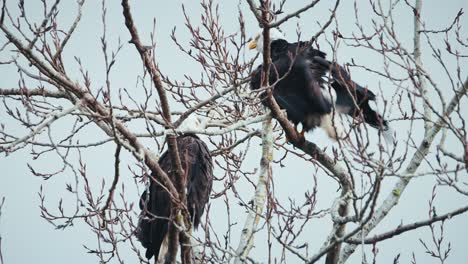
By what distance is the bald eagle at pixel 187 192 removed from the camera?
5.10m

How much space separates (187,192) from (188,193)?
0.04 metres

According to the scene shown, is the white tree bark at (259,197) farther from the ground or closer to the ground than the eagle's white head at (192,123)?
closer to the ground

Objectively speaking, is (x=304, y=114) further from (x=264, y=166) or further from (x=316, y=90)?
(x=264, y=166)

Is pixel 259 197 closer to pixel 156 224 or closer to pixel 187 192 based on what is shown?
pixel 187 192

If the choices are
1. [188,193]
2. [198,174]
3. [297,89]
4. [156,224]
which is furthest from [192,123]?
[297,89]

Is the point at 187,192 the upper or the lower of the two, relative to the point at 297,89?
lower

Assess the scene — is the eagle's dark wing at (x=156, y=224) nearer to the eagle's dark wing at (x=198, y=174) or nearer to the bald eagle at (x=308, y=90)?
the eagle's dark wing at (x=198, y=174)

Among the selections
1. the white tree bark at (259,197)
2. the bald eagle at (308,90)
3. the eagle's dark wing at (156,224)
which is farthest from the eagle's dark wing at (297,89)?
the eagle's dark wing at (156,224)

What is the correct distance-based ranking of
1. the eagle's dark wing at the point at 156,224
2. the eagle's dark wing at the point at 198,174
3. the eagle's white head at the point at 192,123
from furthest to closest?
the eagle's white head at the point at 192,123 → the eagle's dark wing at the point at 198,174 → the eagle's dark wing at the point at 156,224

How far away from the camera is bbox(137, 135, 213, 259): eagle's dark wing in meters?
5.10

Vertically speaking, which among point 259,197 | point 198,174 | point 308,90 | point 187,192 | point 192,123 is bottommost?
point 259,197

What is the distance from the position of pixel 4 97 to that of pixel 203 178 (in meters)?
1.80

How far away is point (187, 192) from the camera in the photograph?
5184 millimetres

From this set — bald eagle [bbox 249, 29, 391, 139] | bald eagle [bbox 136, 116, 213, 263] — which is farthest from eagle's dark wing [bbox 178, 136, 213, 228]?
bald eagle [bbox 249, 29, 391, 139]
